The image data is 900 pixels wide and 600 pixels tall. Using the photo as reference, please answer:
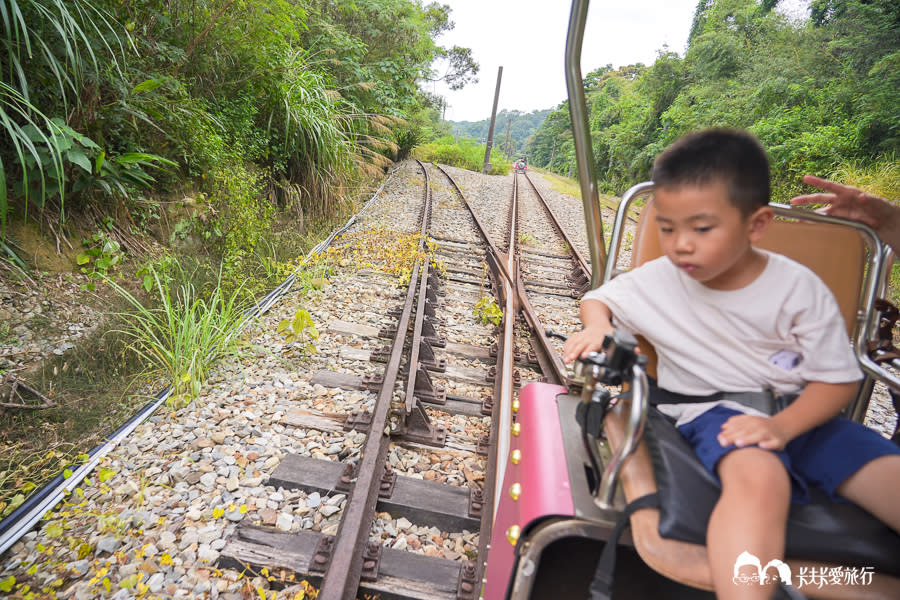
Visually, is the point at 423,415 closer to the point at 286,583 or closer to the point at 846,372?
the point at 286,583

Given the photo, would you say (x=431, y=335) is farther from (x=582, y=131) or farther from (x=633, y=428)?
(x=633, y=428)

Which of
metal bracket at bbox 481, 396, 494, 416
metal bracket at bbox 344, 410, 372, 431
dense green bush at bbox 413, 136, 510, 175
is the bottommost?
metal bracket at bbox 344, 410, 372, 431

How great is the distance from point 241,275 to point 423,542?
10.7ft

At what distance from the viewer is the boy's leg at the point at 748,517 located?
3.05 ft

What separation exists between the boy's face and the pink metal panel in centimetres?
63

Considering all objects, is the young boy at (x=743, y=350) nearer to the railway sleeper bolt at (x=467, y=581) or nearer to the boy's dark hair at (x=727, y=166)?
the boy's dark hair at (x=727, y=166)

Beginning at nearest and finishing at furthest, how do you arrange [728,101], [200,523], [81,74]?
[200,523] → [81,74] → [728,101]

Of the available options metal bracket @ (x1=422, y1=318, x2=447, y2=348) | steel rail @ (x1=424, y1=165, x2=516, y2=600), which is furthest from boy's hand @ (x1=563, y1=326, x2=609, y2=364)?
metal bracket @ (x1=422, y1=318, x2=447, y2=348)

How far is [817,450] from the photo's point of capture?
3.88 ft

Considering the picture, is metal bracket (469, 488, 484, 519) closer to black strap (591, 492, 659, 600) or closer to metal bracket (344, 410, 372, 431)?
metal bracket (344, 410, 372, 431)

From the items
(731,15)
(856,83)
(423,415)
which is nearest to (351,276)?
(423,415)

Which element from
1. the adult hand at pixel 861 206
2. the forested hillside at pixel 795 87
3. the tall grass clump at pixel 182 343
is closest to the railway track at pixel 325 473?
the tall grass clump at pixel 182 343

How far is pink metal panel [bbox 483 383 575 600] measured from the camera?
1.15m

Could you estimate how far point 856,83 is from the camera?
38.3 feet
